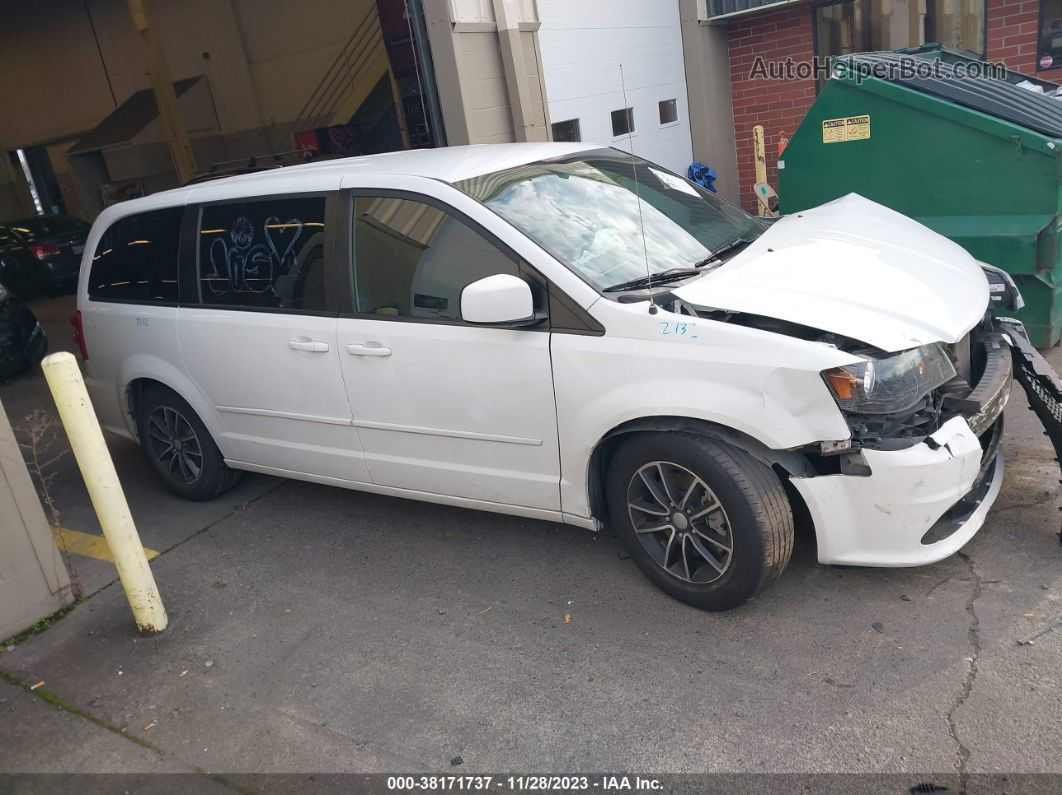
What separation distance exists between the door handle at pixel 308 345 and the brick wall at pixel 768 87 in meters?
9.40

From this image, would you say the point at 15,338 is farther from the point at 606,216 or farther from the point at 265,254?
the point at 606,216

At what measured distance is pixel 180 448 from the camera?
517 centimetres

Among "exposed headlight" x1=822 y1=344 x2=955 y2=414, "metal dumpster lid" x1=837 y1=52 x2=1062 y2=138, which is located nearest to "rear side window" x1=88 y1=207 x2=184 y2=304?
"exposed headlight" x1=822 y1=344 x2=955 y2=414

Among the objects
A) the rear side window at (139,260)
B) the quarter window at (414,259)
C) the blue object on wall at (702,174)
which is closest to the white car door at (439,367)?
the quarter window at (414,259)

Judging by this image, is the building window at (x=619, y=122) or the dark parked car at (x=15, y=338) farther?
the building window at (x=619, y=122)

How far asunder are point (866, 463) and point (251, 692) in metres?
2.52

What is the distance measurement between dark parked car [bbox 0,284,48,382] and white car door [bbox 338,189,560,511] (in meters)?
6.27

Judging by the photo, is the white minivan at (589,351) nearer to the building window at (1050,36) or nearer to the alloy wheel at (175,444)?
the alloy wheel at (175,444)

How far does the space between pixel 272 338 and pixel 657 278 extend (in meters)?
1.97

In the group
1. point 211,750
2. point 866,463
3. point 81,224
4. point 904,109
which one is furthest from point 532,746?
point 81,224

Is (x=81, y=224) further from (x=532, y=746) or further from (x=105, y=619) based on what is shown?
(x=532, y=746)

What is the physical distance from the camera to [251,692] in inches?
136

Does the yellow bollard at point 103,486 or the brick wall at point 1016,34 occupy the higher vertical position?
the brick wall at point 1016,34

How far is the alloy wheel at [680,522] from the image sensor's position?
11.1 ft
